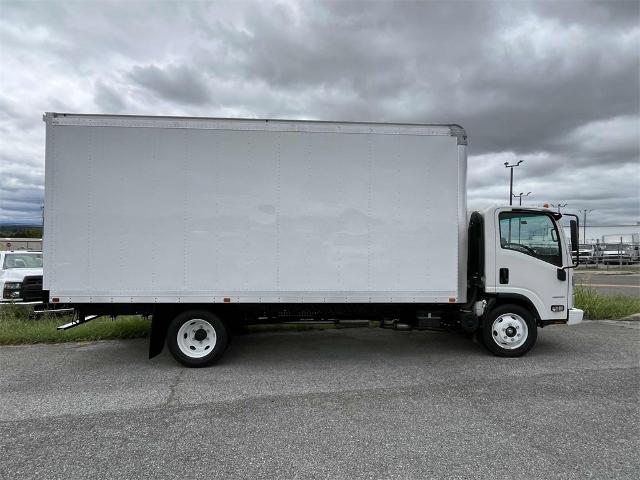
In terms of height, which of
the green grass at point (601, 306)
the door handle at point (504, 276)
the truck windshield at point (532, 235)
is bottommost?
the green grass at point (601, 306)

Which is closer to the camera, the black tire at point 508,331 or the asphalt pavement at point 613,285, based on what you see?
the black tire at point 508,331

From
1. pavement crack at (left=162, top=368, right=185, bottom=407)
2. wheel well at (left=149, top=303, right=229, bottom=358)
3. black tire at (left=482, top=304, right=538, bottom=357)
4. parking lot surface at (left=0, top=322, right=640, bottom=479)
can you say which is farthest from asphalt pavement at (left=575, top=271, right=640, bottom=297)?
pavement crack at (left=162, top=368, right=185, bottom=407)

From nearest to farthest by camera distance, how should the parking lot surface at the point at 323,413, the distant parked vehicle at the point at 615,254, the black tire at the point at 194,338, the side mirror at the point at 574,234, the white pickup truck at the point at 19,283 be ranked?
the parking lot surface at the point at 323,413 → the black tire at the point at 194,338 → the side mirror at the point at 574,234 → the white pickup truck at the point at 19,283 → the distant parked vehicle at the point at 615,254

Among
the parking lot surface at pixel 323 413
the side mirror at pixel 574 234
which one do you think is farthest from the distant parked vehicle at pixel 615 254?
the side mirror at pixel 574 234

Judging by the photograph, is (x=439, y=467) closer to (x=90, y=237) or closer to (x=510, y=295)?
(x=510, y=295)

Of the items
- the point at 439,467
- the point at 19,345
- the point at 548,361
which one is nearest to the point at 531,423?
the point at 439,467

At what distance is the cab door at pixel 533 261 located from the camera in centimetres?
642

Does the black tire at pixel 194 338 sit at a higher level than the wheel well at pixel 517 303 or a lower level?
lower

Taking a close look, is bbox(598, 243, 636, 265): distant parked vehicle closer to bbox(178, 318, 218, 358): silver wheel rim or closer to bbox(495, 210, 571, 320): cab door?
bbox(495, 210, 571, 320): cab door

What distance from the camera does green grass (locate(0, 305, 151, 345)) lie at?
7.38m

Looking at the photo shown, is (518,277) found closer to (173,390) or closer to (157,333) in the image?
(173,390)

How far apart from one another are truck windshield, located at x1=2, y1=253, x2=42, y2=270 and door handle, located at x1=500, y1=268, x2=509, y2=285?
9.97 meters

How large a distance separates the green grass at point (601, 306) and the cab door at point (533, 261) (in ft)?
13.8

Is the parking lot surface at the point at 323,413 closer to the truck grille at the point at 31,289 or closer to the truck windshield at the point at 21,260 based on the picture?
the truck grille at the point at 31,289
